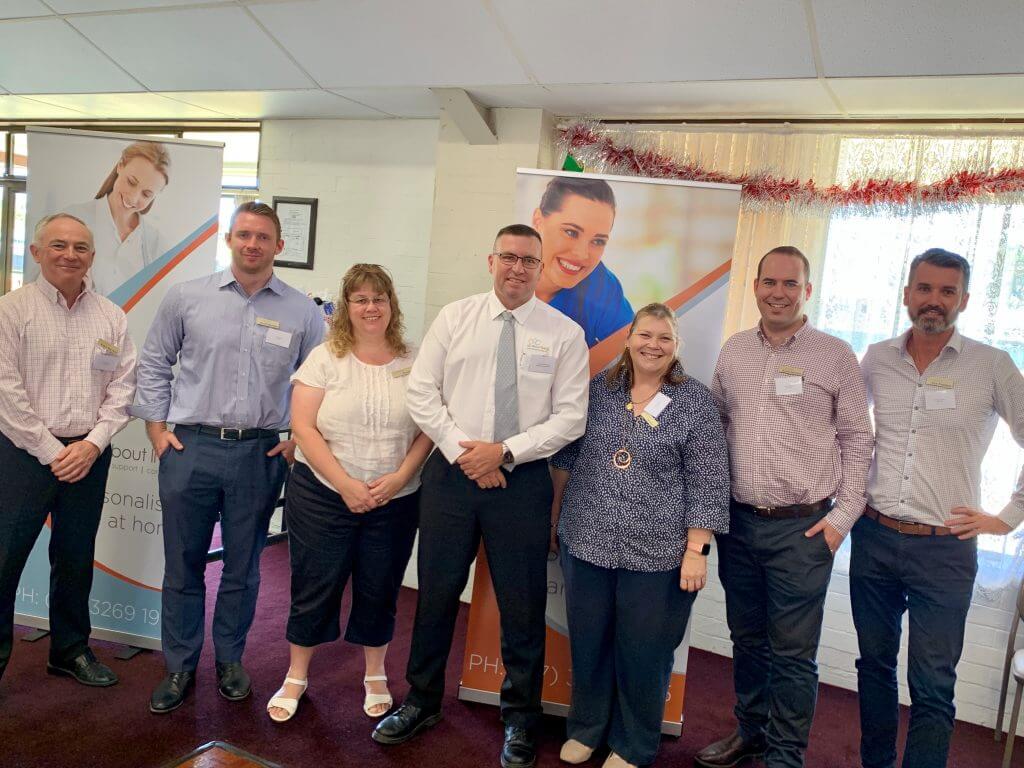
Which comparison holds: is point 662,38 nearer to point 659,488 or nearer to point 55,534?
point 659,488

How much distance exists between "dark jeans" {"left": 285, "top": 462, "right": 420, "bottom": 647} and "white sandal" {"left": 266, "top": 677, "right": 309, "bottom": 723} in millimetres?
169

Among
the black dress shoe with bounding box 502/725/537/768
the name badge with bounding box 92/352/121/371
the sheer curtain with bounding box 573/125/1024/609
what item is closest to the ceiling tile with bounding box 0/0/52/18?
the name badge with bounding box 92/352/121/371

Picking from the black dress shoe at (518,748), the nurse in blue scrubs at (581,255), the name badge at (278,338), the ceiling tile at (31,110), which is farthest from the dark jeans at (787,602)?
the ceiling tile at (31,110)

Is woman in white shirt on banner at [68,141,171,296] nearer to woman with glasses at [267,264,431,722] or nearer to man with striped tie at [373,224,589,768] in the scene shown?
woman with glasses at [267,264,431,722]

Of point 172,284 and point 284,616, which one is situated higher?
point 172,284

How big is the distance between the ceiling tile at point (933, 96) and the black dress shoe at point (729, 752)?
252cm

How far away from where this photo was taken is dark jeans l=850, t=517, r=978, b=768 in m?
2.36

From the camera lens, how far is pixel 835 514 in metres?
2.41

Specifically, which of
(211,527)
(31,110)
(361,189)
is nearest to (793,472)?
(211,527)

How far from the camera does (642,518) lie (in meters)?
2.42

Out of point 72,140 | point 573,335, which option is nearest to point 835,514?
point 573,335

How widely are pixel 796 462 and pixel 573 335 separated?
85 cm

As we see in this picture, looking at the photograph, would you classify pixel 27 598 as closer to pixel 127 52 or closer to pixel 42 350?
pixel 42 350

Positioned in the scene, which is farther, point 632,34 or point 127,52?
point 127,52
